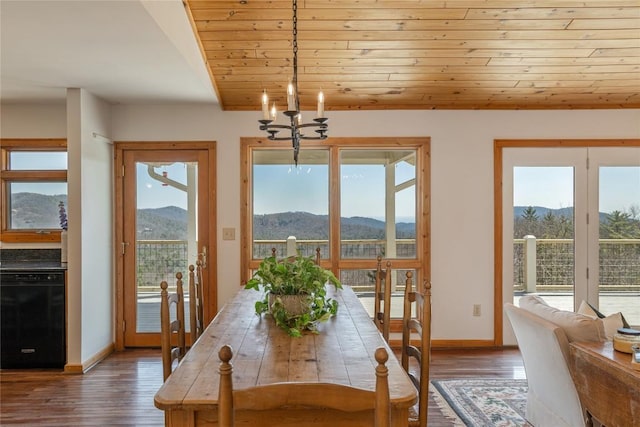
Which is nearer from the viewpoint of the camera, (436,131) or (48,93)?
(48,93)

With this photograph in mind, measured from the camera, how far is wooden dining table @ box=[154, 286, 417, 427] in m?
1.44

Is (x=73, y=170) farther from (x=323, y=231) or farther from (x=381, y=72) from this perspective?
(x=381, y=72)

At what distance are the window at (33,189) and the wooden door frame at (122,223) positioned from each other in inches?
20.8

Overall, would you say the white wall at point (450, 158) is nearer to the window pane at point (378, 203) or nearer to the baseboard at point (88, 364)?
the window pane at point (378, 203)

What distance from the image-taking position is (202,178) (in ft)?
15.2

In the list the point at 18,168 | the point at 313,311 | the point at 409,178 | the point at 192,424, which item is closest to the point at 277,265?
the point at 313,311

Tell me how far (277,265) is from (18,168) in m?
3.62

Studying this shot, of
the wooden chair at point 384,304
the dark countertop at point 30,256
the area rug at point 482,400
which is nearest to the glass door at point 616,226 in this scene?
the area rug at point 482,400

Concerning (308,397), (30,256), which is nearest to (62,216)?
(30,256)

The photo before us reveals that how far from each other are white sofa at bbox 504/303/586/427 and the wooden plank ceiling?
2.08 metres

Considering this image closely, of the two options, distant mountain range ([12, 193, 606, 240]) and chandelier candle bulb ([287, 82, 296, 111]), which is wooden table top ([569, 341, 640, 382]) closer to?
chandelier candle bulb ([287, 82, 296, 111])

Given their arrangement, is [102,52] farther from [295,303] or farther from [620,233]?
[620,233]

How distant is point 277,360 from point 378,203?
316 centimetres

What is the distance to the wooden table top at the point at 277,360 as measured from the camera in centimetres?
146
